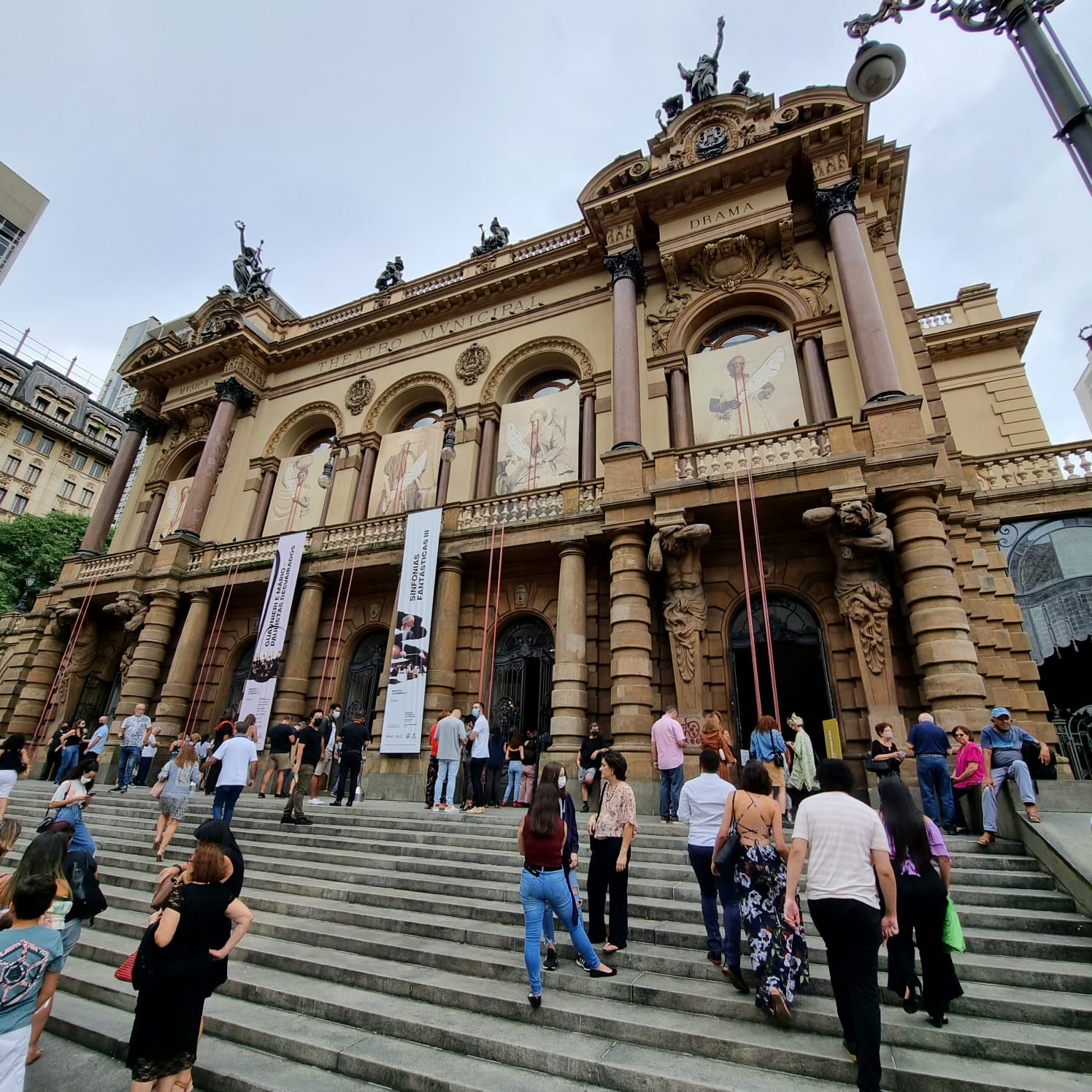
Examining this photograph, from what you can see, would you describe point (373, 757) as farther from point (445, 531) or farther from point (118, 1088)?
point (118, 1088)

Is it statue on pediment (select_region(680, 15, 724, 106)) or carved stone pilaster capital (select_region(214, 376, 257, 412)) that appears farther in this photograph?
carved stone pilaster capital (select_region(214, 376, 257, 412))

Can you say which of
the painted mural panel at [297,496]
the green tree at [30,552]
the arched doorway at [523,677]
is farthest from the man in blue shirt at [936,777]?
the green tree at [30,552]

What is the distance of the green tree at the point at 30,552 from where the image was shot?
33844mm

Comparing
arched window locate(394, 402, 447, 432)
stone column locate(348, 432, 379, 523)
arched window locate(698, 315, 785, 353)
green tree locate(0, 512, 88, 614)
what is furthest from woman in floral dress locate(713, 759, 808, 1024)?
green tree locate(0, 512, 88, 614)

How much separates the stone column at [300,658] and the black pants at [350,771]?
4351 mm

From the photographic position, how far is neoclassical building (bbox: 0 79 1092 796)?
11.2 m

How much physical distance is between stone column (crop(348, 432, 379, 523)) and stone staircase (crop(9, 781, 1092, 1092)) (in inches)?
499

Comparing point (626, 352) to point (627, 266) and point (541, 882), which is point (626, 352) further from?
point (541, 882)

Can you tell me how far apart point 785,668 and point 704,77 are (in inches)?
654

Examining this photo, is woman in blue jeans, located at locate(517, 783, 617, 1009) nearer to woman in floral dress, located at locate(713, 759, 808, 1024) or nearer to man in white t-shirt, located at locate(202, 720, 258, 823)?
woman in floral dress, located at locate(713, 759, 808, 1024)

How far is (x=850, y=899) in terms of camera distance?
11.5 feet

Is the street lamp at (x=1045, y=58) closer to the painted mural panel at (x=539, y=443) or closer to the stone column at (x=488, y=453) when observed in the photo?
the painted mural panel at (x=539, y=443)

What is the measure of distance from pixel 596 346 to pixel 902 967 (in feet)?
51.1

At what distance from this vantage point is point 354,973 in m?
5.00
